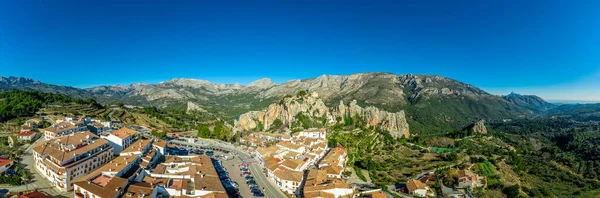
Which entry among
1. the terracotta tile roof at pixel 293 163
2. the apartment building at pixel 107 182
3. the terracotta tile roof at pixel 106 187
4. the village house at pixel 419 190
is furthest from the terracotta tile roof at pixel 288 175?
the terracotta tile roof at pixel 106 187

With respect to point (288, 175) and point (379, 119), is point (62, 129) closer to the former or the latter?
point (288, 175)

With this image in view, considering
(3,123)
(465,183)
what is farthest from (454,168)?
(3,123)

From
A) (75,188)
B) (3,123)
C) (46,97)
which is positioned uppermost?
(46,97)

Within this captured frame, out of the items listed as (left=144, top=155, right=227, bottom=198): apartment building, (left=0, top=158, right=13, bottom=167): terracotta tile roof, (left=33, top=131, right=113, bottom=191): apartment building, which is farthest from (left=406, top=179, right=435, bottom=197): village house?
(left=0, top=158, right=13, bottom=167): terracotta tile roof

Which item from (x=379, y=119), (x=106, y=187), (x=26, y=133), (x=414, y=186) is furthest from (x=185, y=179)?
(x=379, y=119)

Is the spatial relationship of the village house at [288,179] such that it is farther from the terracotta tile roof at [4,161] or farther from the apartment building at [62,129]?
the apartment building at [62,129]

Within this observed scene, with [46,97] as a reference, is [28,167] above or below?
below

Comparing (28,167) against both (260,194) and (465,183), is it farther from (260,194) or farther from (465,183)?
(465,183)

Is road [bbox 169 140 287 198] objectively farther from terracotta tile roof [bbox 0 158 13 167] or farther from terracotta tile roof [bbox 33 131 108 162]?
terracotta tile roof [bbox 0 158 13 167]
